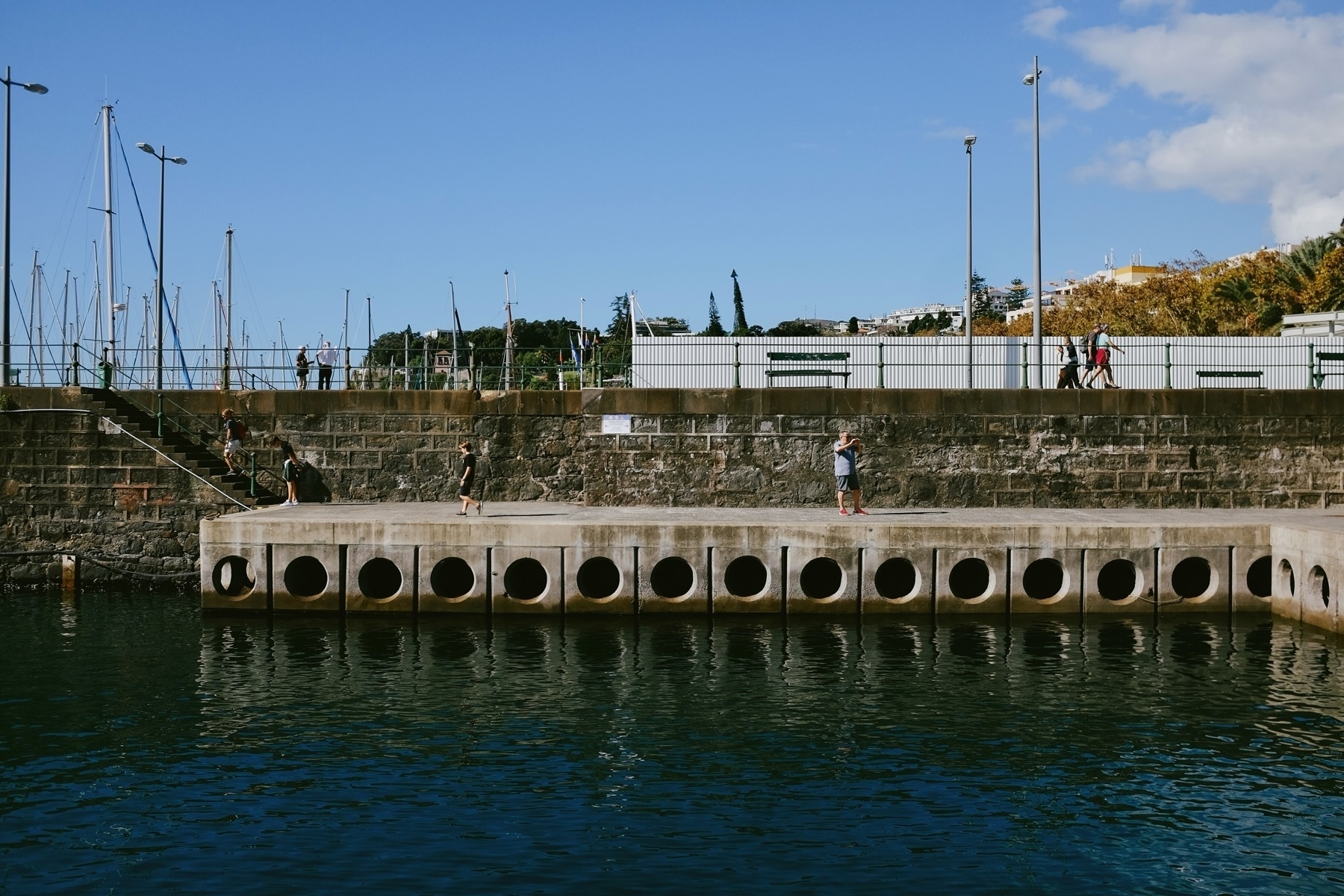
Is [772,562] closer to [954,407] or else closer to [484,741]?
[954,407]

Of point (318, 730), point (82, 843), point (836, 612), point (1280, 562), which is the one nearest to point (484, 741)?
point (318, 730)

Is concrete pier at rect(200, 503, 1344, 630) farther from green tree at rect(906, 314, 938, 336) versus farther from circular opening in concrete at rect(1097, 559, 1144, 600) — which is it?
green tree at rect(906, 314, 938, 336)

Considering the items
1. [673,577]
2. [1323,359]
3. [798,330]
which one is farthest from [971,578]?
[798,330]

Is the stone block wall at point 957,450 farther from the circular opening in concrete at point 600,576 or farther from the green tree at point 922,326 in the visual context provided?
the green tree at point 922,326

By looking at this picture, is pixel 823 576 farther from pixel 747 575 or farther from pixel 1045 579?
pixel 1045 579

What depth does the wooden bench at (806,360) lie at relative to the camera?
28.9m

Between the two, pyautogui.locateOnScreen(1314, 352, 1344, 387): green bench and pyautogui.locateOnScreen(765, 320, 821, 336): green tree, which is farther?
pyautogui.locateOnScreen(765, 320, 821, 336): green tree

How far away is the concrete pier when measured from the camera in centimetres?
2323

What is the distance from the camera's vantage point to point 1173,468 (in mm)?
27297

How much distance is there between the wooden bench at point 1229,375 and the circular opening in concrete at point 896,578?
9127 mm

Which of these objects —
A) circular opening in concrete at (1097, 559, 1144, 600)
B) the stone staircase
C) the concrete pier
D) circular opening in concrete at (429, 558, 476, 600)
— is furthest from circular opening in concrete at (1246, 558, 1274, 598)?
the stone staircase

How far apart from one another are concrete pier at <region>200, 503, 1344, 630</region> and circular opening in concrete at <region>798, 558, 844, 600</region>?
3.08ft

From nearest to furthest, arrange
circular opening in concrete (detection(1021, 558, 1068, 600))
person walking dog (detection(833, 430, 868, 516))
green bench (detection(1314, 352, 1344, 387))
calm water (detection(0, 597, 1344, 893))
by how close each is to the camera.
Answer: calm water (detection(0, 597, 1344, 893))
circular opening in concrete (detection(1021, 558, 1068, 600))
person walking dog (detection(833, 430, 868, 516))
green bench (detection(1314, 352, 1344, 387))

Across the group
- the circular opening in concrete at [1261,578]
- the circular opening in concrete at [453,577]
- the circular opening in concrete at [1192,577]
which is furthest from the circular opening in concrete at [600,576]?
the circular opening in concrete at [1261,578]
